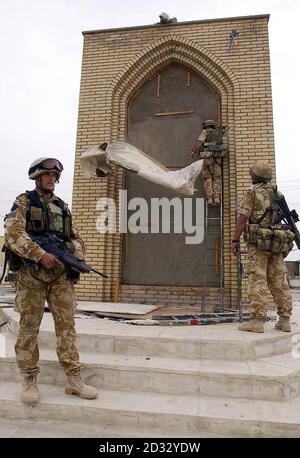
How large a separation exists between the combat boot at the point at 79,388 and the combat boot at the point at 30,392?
25 centimetres

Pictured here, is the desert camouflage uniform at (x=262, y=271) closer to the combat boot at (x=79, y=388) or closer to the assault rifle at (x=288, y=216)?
the assault rifle at (x=288, y=216)

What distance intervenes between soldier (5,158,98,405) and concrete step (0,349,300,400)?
282mm

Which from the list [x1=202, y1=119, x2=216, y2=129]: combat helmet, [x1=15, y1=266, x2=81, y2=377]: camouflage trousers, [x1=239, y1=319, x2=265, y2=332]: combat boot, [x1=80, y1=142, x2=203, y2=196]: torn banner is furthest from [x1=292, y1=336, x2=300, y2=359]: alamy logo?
[x1=202, y1=119, x2=216, y2=129]: combat helmet

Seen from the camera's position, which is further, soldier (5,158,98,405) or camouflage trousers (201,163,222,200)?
camouflage trousers (201,163,222,200)

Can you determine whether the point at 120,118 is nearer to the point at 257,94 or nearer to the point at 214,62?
the point at 214,62

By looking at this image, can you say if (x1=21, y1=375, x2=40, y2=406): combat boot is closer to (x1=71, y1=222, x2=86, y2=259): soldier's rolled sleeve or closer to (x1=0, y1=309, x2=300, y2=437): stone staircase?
(x1=0, y1=309, x2=300, y2=437): stone staircase

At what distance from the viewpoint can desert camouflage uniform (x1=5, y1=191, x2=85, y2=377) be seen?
8.77 feet

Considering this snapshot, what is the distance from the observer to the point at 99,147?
6.03 m

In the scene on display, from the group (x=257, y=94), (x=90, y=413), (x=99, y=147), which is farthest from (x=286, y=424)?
(x=257, y=94)

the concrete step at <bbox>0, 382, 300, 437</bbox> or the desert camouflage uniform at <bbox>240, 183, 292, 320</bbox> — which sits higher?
the desert camouflage uniform at <bbox>240, 183, 292, 320</bbox>

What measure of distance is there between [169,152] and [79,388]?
487 cm

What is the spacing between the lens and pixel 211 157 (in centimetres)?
616

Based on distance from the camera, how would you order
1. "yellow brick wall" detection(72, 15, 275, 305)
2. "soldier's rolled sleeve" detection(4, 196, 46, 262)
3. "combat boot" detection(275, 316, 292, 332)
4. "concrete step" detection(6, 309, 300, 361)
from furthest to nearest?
"yellow brick wall" detection(72, 15, 275, 305) → "combat boot" detection(275, 316, 292, 332) → "concrete step" detection(6, 309, 300, 361) → "soldier's rolled sleeve" detection(4, 196, 46, 262)
